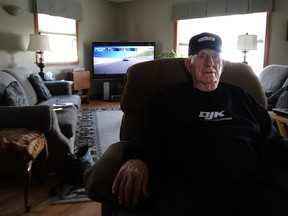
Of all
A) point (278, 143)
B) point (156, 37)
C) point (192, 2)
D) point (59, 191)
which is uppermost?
point (192, 2)

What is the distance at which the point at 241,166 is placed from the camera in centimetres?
107

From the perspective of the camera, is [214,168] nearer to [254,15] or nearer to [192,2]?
[254,15]

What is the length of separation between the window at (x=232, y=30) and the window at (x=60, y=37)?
7.37 feet

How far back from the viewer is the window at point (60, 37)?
15.3 feet

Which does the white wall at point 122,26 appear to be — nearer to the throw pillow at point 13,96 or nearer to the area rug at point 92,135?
the area rug at point 92,135

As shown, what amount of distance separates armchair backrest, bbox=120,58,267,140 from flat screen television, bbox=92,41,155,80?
170 inches

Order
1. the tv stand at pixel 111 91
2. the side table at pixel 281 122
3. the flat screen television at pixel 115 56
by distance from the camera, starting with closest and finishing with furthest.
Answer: the side table at pixel 281 122 → the flat screen television at pixel 115 56 → the tv stand at pixel 111 91

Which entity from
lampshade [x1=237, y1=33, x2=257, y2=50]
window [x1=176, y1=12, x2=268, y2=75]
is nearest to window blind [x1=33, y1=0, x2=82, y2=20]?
window [x1=176, y1=12, x2=268, y2=75]

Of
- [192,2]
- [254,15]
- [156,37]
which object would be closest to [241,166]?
[254,15]

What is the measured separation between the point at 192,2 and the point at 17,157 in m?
4.68

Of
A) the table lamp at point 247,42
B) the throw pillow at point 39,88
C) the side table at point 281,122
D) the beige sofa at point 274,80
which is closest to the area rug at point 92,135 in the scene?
the throw pillow at point 39,88

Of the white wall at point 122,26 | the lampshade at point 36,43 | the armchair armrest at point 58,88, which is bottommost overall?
the armchair armrest at point 58,88

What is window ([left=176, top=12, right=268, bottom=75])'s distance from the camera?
4723 millimetres

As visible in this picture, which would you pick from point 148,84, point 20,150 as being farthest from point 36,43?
point 148,84
